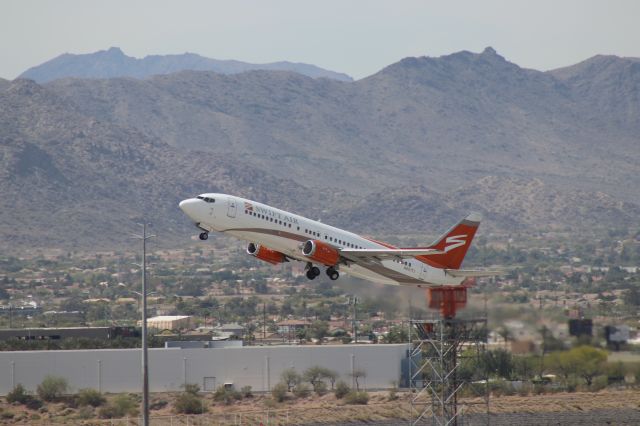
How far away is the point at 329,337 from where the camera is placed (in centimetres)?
15850

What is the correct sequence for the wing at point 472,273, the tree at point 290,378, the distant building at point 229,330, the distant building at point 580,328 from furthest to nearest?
the distant building at point 229,330
the tree at point 290,378
the wing at point 472,273
the distant building at point 580,328

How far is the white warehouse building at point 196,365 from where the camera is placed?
116 meters

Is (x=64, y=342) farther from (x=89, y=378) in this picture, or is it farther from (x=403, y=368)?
(x=403, y=368)

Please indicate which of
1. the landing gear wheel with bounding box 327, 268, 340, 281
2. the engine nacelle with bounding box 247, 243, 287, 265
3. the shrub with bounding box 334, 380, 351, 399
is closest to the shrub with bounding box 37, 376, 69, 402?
the shrub with bounding box 334, 380, 351, 399

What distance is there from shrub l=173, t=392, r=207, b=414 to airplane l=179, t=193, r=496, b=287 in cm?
2257

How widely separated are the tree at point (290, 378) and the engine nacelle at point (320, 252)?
30.9 m

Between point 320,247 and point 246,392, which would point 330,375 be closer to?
point 246,392

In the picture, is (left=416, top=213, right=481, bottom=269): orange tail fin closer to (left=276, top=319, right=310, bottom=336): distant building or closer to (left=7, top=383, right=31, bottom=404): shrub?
(left=7, top=383, right=31, bottom=404): shrub

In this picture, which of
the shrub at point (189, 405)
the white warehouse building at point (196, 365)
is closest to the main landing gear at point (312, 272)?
the shrub at point (189, 405)

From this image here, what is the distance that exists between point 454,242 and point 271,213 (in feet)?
59.4

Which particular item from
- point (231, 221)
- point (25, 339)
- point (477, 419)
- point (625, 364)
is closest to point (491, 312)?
point (625, 364)

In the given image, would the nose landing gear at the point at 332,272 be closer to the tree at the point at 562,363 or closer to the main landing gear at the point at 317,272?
the main landing gear at the point at 317,272

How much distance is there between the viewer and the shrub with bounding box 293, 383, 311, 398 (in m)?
115

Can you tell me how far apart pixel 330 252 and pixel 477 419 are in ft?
80.4
